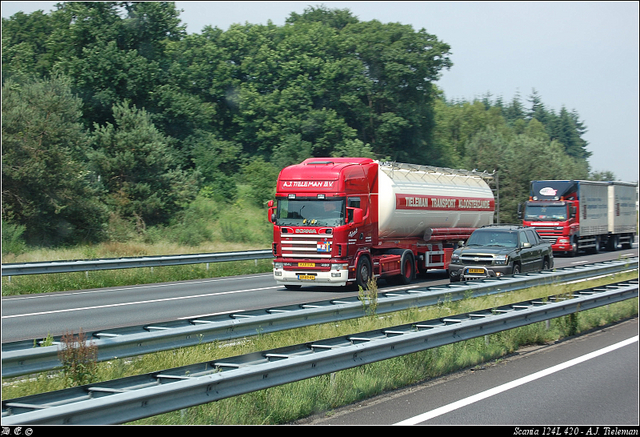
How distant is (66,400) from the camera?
5.32m

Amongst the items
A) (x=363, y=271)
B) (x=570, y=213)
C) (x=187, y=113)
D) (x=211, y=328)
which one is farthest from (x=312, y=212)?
(x=187, y=113)

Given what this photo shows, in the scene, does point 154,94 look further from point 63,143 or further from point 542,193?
point 542,193

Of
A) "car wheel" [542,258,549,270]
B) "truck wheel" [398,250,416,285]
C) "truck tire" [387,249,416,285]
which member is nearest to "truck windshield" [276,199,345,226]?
"truck tire" [387,249,416,285]

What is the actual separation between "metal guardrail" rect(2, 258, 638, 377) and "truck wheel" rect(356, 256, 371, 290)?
6533 millimetres

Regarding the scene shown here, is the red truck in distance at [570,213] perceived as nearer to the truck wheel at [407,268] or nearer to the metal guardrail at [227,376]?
the truck wheel at [407,268]

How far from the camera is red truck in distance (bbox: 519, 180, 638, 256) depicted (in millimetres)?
35969

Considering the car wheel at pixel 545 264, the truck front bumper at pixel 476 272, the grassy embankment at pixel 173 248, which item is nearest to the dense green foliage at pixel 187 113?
the grassy embankment at pixel 173 248

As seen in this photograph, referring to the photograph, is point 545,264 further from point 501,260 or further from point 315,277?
point 315,277

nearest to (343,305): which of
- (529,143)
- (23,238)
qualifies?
(23,238)

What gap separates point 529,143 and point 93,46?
37025 millimetres

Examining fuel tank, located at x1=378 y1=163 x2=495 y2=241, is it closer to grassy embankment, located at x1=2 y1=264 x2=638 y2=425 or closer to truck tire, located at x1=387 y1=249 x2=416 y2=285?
truck tire, located at x1=387 y1=249 x2=416 y2=285

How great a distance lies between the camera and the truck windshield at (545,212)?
119 ft

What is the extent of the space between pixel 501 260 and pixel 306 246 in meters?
5.55

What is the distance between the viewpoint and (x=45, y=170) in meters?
30.9
